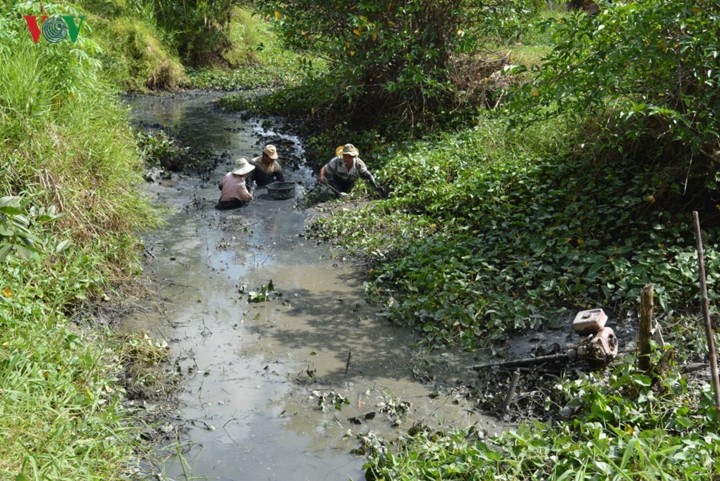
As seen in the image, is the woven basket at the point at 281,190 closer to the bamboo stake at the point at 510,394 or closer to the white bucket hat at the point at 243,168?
the white bucket hat at the point at 243,168

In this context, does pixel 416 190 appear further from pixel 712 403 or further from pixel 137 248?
pixel 712 403

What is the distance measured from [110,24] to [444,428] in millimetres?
17243

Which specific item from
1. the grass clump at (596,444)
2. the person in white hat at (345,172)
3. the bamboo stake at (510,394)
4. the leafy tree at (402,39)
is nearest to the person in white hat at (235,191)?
the person in white hat at (345,172)

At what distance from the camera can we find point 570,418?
208 inches

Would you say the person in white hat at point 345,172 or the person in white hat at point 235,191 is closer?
the person in white hat at point 235,191

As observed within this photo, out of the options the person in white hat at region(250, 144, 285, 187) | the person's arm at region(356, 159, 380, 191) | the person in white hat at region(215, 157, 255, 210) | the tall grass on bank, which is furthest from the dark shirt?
the tall grass on bank

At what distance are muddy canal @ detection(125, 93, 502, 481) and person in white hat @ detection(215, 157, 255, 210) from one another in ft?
1.08

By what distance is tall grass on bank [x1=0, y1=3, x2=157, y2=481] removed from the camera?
4492 millimetres

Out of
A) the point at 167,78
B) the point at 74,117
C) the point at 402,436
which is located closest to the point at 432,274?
the point at 402,436

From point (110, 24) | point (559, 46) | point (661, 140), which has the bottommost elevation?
point (110, 24)

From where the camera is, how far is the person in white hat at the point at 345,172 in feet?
35.1

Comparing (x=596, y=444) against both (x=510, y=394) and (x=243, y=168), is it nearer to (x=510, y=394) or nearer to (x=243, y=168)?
(x=510, y=394)

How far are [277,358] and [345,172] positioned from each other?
15.8ft

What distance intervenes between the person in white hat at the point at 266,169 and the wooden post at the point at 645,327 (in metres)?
7.11
